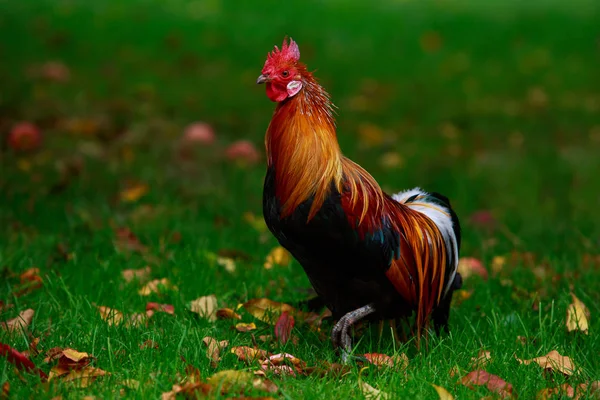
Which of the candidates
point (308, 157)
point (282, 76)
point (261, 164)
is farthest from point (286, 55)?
point (261, 164)

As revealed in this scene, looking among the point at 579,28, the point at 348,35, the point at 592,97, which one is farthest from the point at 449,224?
the point at 579,28

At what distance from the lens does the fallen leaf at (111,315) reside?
3689mm

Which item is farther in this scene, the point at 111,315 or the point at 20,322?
the point at 111,315

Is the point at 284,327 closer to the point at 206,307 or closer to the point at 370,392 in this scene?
the point at 206,307

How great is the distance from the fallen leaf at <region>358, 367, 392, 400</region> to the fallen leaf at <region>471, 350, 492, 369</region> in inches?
21.0

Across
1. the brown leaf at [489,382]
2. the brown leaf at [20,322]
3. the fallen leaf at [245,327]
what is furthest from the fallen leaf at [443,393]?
the brown leaf at [20,322]

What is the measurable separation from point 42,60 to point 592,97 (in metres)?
6.03

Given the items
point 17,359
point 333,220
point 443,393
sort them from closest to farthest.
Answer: point 443,393 < point 17,359 < point 333,220

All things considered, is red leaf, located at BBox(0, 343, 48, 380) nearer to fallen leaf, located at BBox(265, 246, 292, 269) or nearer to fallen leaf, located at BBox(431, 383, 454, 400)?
fallen leaf, located at BBox(431, 383, 454, 400)

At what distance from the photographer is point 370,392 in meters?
2.97

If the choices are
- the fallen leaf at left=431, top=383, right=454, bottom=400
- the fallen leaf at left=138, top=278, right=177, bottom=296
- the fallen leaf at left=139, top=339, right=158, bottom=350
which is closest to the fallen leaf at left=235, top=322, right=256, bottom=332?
the fallen leaf at left=139, top=339, right=158, bottom=350

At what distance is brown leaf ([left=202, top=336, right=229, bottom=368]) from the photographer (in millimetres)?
3294

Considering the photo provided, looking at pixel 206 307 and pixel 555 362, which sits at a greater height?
pixel 555 362

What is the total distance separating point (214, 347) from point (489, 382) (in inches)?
44.3
